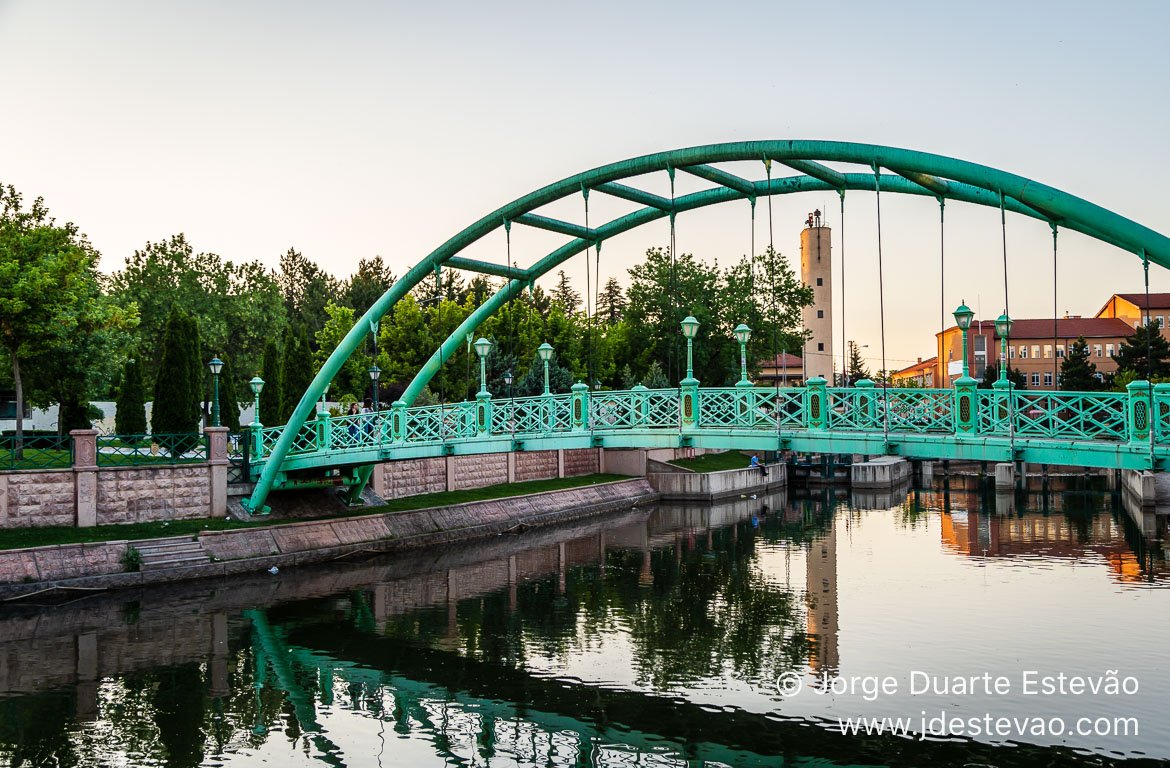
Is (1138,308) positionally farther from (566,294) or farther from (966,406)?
(966,406)

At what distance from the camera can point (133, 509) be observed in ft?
90.7

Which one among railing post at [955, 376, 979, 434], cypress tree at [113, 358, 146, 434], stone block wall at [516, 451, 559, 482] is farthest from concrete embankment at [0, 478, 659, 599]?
railing post at [955, 376, 979, 434]

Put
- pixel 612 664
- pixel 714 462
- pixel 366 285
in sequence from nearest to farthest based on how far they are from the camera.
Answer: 1. pixel 612 664
2. pixel 714 462
3. pixel 366 285

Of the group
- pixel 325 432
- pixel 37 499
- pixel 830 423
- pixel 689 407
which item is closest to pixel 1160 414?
pixel 830 423

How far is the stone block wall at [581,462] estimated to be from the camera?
4781cm

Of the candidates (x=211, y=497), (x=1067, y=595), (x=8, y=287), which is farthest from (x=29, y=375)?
(x=1067, y=595)

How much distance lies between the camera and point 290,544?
2862 centimetres

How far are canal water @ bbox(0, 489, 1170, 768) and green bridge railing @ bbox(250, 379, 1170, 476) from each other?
3841mm

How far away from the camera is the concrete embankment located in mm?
23781

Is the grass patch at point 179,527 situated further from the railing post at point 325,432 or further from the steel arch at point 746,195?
the railing post at point 325,432

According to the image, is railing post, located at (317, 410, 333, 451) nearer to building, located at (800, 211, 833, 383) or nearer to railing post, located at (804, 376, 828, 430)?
railing post, located at (804, 376, 828, 430)

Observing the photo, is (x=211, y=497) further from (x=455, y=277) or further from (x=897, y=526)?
(x=455, y=277)

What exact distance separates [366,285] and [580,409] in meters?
65.1

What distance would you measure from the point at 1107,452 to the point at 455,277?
76.4m
